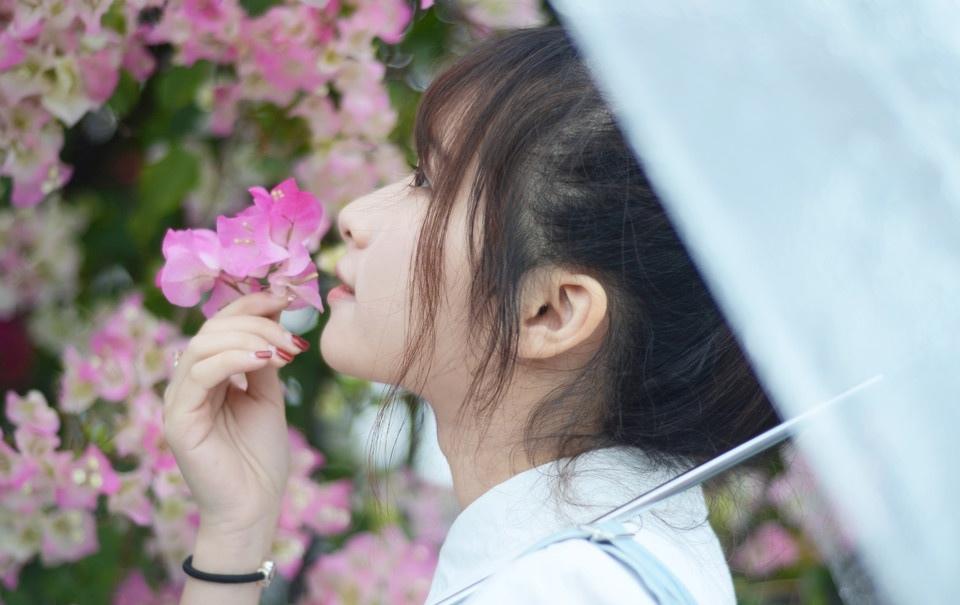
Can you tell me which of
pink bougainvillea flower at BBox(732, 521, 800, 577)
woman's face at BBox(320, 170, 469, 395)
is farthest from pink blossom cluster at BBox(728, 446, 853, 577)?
woman's face at BBox(320, 170, 469, 395)

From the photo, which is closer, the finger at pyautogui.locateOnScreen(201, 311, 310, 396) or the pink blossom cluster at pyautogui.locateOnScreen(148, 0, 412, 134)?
the finger at pyautogui.locateOnScreen(201, 311, 310, 396)

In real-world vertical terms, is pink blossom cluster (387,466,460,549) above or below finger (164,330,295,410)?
below

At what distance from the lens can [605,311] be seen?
889 millimetres

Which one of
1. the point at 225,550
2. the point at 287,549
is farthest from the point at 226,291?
the point at 287,549

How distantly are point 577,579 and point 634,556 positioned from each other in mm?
42

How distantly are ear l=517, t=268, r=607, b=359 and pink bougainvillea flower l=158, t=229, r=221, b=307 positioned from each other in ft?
0.90

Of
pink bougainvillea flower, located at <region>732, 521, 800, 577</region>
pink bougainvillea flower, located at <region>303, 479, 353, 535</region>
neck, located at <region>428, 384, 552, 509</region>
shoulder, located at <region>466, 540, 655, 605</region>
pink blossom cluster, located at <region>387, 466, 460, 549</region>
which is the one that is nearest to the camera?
shoulder, located at <region>466, 540, 655, 605</region>

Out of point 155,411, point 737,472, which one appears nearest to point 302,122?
point 155,411

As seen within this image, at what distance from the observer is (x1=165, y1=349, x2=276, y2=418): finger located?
101cm

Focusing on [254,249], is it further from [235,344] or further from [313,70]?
[313,70]

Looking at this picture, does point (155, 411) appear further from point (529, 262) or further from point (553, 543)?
point (553, 543)

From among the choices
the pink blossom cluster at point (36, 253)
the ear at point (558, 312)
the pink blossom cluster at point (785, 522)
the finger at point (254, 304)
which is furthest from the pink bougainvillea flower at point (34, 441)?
the pink blossom cluster at point (785, 522)

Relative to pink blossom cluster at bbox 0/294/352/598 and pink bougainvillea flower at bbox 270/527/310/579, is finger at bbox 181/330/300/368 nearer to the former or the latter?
pink blossom cluster at bbox 0/294/352/598

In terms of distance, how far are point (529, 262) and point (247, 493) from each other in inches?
16.5
